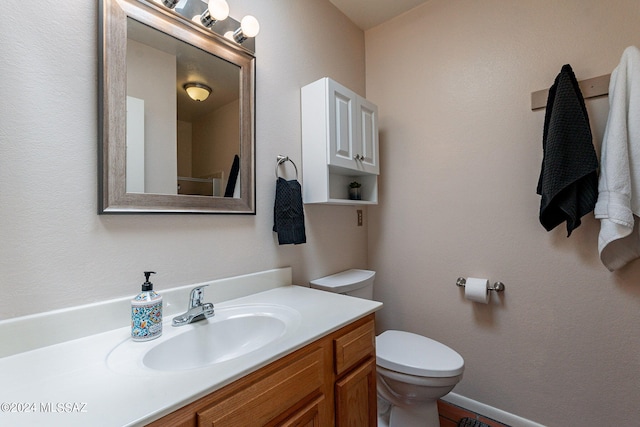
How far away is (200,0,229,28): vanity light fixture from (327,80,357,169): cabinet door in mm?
567

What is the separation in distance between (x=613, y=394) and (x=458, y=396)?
2.30 feet

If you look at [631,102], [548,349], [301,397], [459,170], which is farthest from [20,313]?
[631,102]

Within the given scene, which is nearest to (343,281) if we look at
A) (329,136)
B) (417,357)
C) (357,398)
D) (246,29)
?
(417,357)

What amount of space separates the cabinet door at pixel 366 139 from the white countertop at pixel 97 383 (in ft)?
3.52

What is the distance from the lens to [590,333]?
1342 mm

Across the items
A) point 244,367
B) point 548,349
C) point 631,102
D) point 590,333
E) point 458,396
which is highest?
point 631,102

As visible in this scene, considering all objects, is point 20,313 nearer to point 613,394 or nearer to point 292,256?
point 292,256

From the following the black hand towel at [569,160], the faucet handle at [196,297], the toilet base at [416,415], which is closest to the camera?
the faucet handle at [196,297]

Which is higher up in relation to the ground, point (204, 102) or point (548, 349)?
point (204, 102)

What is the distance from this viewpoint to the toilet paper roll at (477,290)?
154 cm

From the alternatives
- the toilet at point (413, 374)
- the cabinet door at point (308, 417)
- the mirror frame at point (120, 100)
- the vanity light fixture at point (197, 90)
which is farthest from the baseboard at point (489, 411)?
the vanity light fixture at point (197, 90)

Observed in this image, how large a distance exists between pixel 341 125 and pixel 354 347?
1.09 metres

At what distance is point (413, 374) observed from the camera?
1250 mm

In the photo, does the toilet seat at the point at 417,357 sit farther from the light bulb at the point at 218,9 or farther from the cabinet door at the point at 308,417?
the light bulb at the point at 218,9
